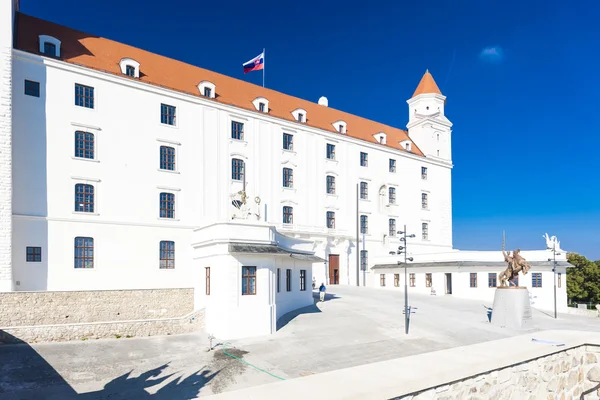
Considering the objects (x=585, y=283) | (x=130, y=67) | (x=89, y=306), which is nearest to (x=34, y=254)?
(x=89, y=306)

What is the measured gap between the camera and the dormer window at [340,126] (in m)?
43.6

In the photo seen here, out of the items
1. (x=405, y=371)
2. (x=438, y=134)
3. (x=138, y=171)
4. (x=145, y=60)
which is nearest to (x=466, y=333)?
(x=405, y=371)

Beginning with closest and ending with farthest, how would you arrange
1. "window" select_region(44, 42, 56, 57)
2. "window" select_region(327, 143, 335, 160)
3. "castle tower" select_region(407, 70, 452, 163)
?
1. "window" select_region(44, 42, 56, 57)
2. "window" select_region(327, 143, 335, 160)
3. "castle tower" select_region(407, 70, 452, 163)

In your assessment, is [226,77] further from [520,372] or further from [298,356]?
[520,372]

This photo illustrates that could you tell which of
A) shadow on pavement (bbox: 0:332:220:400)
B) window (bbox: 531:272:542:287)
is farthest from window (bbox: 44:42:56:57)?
window (bbox: 531:272:542:287)

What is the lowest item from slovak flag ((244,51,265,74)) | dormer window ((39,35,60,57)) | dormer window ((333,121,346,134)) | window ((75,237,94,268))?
window ((75,237,94,268))

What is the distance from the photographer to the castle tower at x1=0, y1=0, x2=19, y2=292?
2375 centimetres

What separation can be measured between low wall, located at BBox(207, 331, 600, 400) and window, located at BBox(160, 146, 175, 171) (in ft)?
90.0

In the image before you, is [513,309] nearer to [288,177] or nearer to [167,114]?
[288,177]

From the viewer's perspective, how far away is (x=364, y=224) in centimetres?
4422

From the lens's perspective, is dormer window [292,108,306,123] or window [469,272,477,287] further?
dormer window [292,108,306,123]

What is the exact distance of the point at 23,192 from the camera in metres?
25.8

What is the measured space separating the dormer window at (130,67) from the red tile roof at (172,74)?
0.42 m

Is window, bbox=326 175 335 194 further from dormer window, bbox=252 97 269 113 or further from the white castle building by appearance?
dormer window, bbox=252 97 269 113
